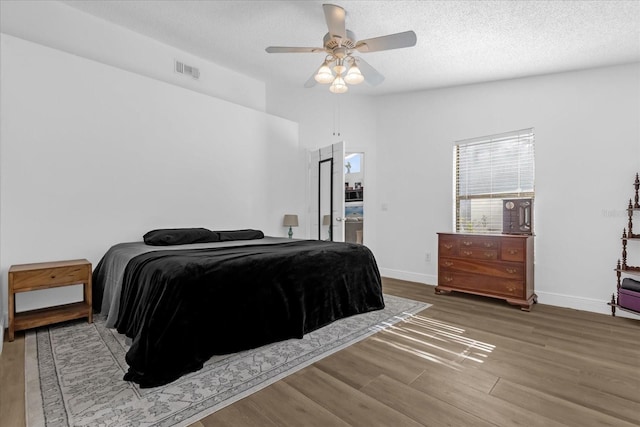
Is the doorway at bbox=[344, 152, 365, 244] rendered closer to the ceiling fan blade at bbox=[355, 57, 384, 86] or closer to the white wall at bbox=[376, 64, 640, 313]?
the white wall at bbox=[376, 64, 640, 313]

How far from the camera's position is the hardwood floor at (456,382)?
1643 mm

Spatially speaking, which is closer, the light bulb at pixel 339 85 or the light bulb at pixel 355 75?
the light bulb at pixel 355 75

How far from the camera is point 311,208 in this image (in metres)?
5.38

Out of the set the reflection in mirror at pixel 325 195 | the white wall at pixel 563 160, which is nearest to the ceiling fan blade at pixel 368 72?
the reflection in mirror at pixel 325 195

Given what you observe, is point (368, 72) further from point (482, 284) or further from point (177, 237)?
point (482, 284)

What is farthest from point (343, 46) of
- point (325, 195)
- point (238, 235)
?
point (325, 195)

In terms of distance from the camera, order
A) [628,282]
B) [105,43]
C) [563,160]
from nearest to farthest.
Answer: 1. [628,282]
2. [105,43]
3. [563,160]

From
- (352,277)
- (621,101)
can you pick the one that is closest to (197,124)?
(352,277)

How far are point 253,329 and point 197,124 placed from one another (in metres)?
2.83

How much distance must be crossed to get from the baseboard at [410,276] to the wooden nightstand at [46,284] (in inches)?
156

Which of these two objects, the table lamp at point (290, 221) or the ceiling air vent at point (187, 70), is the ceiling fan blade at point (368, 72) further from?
the table lamp at point (290, 221)

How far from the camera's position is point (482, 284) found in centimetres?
386

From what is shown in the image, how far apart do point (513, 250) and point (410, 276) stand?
1682 millimetres

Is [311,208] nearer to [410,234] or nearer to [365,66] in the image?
[410,234]
